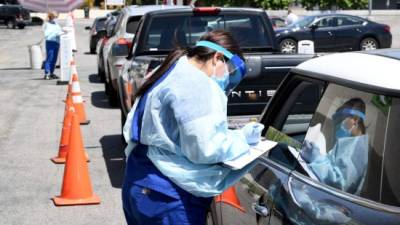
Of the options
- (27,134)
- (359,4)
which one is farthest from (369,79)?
(359,4)

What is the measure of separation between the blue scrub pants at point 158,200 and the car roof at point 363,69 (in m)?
0.83

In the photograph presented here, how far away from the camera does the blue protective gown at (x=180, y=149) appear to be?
3.40m

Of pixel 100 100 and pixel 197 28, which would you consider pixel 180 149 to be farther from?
pixel 100 100

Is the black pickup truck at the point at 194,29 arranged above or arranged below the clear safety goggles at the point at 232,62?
below

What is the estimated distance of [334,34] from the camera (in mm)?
29953

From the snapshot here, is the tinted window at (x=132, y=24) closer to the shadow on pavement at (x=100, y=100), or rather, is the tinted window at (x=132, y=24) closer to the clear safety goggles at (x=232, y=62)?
the shadow on pavement at (x=100, y=100)

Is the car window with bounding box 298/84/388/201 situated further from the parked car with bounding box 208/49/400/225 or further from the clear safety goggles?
the clear safety goggles

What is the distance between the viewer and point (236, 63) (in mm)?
3682

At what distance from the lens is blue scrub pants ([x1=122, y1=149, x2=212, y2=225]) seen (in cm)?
356

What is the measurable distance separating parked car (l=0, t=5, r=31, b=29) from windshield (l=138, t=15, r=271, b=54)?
57222 mm

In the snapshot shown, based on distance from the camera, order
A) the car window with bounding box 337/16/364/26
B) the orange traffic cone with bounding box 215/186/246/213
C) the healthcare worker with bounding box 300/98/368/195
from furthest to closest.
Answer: the car window with bounding box 337/16/364/26, the orange traffic cone with bounding box 215/186/246/213, the healthcare worker with bounding box 300/98/368/195

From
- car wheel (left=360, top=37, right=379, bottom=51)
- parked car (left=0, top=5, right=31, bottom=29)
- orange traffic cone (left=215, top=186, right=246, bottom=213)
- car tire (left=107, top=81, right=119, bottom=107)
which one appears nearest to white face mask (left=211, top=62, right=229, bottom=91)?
orange traffic cone (left=215, top=186, right=246, bottom=213)

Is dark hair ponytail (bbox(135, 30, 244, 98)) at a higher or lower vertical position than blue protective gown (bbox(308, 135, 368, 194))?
higher

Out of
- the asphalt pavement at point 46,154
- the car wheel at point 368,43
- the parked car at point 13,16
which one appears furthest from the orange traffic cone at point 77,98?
the parked car at point 13,16
